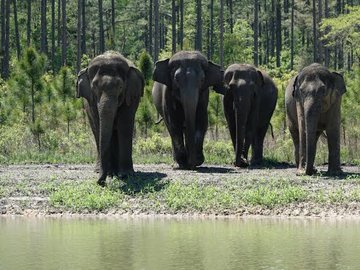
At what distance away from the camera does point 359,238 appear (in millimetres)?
14102

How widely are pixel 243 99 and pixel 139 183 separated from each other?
5.89 metres

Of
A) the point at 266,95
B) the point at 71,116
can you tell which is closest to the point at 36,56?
the point at 71,116

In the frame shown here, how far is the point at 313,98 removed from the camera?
2091 centimetres

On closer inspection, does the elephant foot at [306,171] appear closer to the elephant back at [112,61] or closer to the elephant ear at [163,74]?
the elephant ear at [163,74]

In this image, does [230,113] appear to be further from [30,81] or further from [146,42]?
[146,42]

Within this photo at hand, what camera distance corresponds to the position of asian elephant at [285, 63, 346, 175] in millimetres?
20719

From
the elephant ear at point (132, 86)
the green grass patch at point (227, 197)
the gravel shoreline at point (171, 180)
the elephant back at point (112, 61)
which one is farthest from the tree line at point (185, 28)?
the green grass patch at point (227, 197)

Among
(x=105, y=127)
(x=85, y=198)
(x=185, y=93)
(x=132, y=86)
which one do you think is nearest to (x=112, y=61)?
(x=132, y=86)

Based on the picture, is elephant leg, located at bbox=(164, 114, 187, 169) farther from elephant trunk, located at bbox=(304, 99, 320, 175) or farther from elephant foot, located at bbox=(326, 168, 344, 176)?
elephant foot, located at bbox=(326, 168, 344, 176)

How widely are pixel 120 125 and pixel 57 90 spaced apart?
1561 centimetres

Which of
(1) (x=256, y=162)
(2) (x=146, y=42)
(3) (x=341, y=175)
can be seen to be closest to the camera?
(3) (x=341, y=175)

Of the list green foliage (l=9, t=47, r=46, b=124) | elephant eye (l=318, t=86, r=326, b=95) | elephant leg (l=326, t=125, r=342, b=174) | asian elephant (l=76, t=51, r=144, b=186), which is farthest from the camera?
green foliage (l=9, t=47, r=46, b=124)

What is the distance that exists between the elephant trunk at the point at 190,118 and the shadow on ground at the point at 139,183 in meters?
1.55

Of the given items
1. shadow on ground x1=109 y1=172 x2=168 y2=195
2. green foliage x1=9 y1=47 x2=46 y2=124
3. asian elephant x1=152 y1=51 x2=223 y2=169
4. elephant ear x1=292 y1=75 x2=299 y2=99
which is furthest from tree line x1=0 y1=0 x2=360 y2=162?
shadow on ground x1=109 y1=172 x2=168 y2=195
